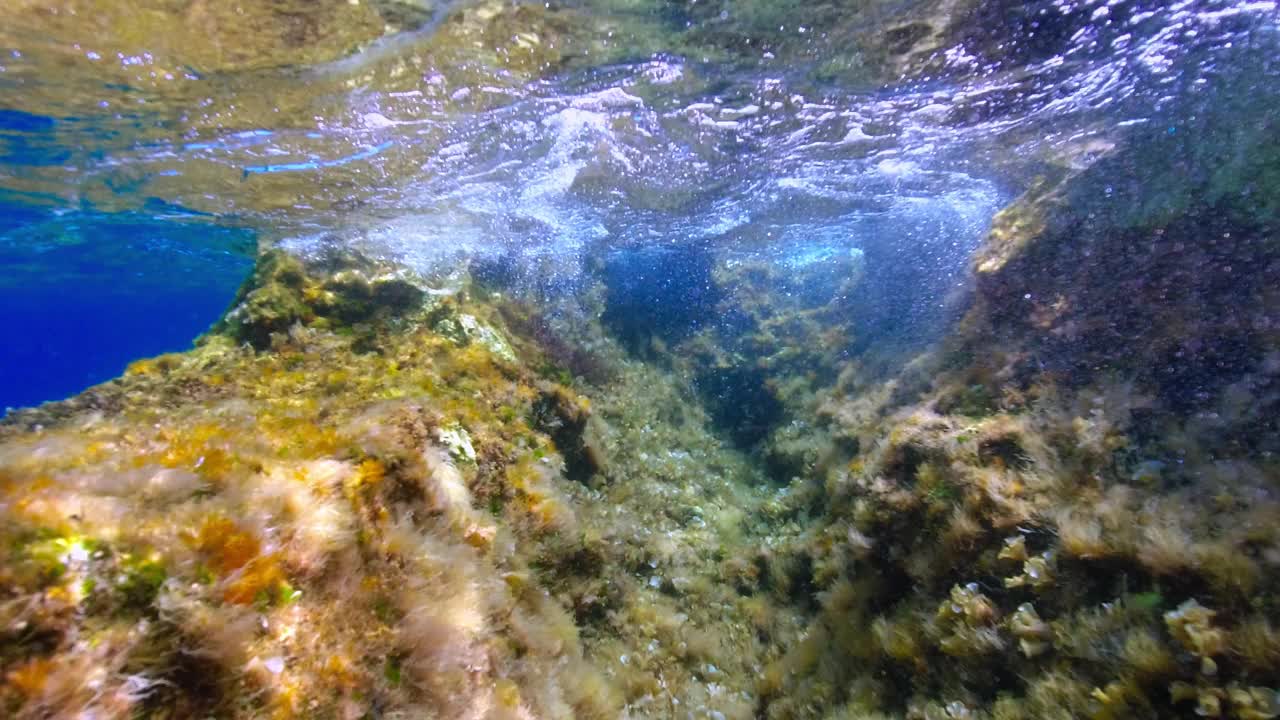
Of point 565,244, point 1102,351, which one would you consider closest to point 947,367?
point 1102,351

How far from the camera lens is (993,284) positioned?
1103 cm

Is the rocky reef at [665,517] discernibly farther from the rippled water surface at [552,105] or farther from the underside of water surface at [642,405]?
the rippled water surface at [552,105]

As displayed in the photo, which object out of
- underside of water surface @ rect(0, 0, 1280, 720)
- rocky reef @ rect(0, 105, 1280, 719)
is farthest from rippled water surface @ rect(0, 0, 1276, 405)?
rocky reef @ rect(0, 105, 1280, 719)

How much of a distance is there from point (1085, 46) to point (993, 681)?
11104mm

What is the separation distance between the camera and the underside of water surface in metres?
2.94

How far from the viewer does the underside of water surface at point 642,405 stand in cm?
294

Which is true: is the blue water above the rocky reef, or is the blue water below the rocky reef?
above

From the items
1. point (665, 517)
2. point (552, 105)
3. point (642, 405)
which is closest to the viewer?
point (665, 517)

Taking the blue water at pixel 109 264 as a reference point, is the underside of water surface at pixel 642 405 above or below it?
below

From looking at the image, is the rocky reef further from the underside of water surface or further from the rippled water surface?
the rippled water surface

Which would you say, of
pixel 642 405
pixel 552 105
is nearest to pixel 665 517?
pixel 642 405

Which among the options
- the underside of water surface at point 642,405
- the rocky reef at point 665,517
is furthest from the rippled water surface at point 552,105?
the rocky reef at point 665,517

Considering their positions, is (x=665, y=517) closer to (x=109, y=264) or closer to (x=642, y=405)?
(x=642, y=405)

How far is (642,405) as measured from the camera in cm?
1393
